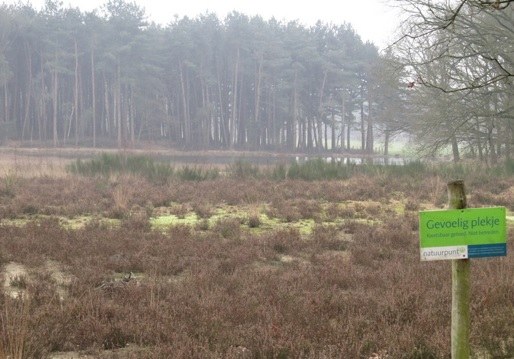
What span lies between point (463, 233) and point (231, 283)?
12.0 ft

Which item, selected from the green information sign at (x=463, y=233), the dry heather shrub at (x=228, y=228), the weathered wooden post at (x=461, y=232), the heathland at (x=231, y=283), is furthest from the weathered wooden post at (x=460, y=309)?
the dry heather shrub at (x=228, y=228)

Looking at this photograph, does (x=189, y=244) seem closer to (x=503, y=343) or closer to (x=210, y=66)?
(x=503, y=343)

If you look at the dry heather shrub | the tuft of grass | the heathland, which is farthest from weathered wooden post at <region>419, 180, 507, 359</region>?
the tuft of grass

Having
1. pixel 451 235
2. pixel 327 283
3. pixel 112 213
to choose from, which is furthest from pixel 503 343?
pixel 112 213

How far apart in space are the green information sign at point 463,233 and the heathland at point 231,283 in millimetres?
1209

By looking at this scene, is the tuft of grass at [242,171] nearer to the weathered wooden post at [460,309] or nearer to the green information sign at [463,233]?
the weathered wooden post at [460,309]

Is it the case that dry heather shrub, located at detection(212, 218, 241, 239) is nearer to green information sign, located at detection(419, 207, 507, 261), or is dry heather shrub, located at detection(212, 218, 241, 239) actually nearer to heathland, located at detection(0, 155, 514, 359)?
heathland, located at detection(0, 155, 514, 359)

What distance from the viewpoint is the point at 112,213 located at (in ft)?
40.4

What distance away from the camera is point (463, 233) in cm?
319

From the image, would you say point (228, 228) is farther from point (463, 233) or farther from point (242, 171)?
point (242, 171)

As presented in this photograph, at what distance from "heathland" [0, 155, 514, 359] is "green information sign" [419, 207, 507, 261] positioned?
1209mm

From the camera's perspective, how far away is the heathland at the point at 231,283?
424cm

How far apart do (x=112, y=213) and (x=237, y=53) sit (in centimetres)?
6311

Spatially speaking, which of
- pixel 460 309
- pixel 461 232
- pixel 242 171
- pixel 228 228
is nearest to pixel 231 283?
pixel 460 309
